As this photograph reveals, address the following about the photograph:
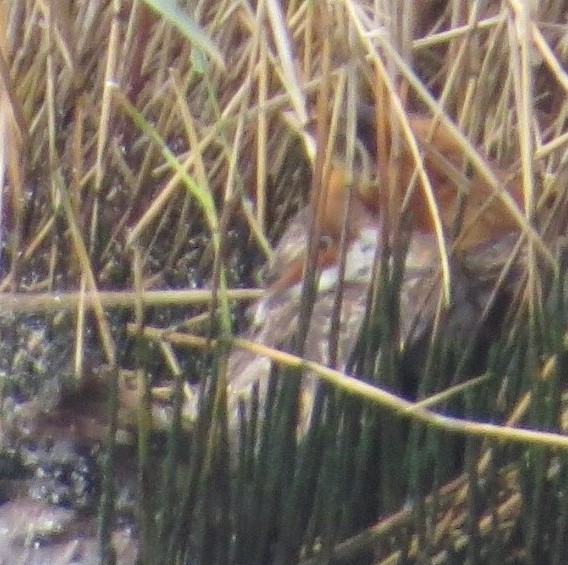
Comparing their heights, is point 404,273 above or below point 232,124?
below

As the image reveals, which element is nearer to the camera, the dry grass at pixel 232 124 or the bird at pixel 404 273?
the dry grass at pixel 232 124

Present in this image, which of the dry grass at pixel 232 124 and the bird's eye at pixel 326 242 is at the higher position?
the dry grass at pixel 232 124

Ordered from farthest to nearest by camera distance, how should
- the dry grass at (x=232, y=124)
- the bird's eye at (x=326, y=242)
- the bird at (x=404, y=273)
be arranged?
the bird's eye at (x=326, y=242)
the bird at (x=404, y=273)
the dry grass at (x=232, y=124)

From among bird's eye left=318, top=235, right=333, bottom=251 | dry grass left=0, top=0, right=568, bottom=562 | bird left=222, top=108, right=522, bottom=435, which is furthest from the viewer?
bird's eye left=318, top=235, right=333, bottom=251

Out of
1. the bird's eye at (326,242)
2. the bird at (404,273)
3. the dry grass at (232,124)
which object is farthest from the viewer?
the bird's eye at (326,242)

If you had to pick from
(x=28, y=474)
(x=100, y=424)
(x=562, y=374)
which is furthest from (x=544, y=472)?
(x=28, y=474)

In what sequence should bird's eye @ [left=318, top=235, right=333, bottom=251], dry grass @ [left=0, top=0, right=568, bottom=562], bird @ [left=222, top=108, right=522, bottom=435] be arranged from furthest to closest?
1. bird's eye @ [left=318, top=235, right=333, bottom=251]
2. bird @ [left=222, top=108, right=522, bottom=435]
3. dry grass @ [left=0, top=0, right=568, bottom=562]

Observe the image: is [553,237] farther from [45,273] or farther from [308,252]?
[45,273]

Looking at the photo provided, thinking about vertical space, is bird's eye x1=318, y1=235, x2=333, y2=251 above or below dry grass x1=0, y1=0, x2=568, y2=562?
below
